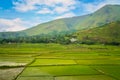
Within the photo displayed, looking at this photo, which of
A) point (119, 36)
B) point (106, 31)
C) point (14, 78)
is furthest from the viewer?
point (106, 31)

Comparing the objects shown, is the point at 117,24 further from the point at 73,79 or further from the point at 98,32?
the point at 73,79

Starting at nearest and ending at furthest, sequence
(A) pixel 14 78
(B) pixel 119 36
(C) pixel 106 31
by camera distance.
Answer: (A) pixel 14 78
(B) pixel 119 36
(C) pixel 106 31

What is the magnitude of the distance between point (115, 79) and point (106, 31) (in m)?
147

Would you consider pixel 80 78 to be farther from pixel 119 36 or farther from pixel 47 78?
pixel 119 36

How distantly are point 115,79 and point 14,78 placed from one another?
11.5 meters

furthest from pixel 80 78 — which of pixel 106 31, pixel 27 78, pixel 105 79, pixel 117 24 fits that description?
pixel 117 24

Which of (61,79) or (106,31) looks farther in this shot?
(106,31)

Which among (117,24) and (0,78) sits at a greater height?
(117,24)

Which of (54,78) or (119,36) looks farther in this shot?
(119,36)

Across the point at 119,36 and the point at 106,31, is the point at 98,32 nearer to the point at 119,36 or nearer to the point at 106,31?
the point at 106,31

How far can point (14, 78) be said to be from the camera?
2405cm

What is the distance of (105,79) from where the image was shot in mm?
24375

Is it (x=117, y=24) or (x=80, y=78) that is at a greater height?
(x=117, y=24)

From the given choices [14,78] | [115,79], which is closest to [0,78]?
[14,78]
